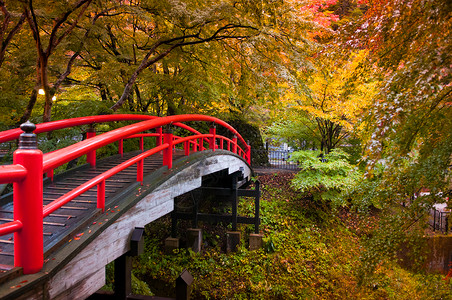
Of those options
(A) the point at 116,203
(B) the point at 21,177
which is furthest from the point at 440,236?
(B) the point at 21,177

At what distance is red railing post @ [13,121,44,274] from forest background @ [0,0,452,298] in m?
2.95

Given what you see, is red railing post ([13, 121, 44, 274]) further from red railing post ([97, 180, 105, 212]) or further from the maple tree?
the maple tree

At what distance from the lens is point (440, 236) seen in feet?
32.9

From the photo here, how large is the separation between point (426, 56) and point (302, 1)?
17.1ft

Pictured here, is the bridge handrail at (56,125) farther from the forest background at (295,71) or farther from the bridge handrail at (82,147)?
the forest background at (295,71)

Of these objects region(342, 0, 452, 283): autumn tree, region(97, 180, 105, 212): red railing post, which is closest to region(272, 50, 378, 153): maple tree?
region(342, 0, 452, 283): autumn tree

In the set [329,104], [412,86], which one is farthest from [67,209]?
[329,104]

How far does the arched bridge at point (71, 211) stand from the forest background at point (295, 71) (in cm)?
204

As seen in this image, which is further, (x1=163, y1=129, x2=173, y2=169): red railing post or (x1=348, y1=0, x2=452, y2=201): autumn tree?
(x1=163, y1=129, x2=173, y2=169): red railing post

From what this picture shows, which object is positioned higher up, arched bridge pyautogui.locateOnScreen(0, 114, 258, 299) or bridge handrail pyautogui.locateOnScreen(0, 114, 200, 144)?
bridge handrail pyautogui.locateOnScreen(0, 114, 200, 144)

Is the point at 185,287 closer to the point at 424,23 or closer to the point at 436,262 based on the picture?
the point at 424,23

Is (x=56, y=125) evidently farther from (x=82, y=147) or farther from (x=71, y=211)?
(x=82, y=147)

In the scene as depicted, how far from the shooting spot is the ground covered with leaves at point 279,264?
7184mm

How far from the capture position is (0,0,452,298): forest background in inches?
106
